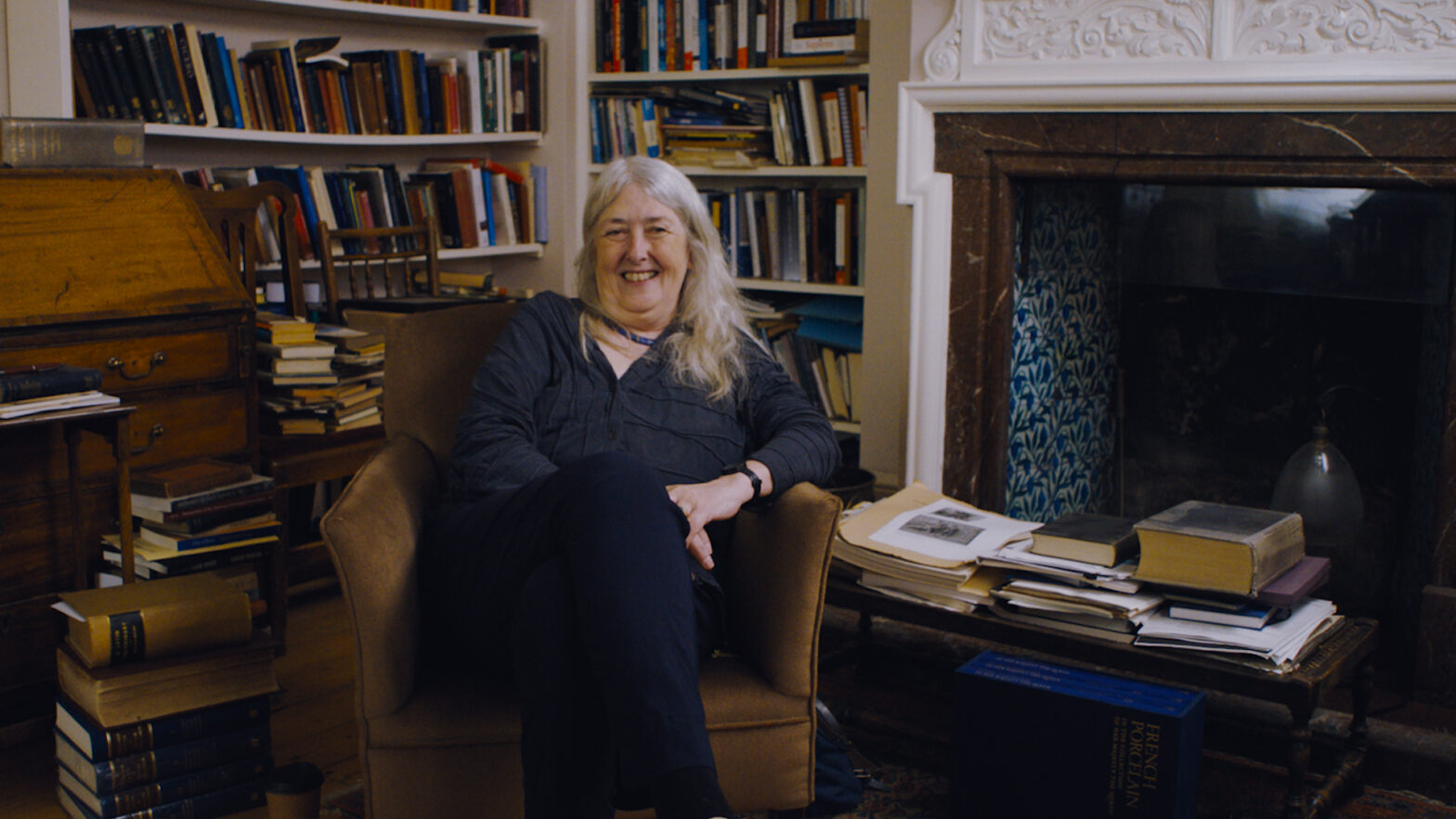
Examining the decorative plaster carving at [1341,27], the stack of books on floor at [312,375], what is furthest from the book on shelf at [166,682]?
the decorative plaster carving at [1341,27]

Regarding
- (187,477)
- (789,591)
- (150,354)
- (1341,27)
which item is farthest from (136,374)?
(1341,27)

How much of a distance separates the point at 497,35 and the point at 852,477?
79.5 inches

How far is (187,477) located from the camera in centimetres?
238

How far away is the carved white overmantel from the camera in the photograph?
2.20 metres

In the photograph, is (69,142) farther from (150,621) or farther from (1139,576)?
(1139,576)

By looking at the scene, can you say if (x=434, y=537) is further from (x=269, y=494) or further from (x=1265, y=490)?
(x=1265, y=490)

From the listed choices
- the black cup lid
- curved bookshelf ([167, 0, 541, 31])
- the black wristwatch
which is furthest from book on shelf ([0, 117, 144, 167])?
the black wristwatch

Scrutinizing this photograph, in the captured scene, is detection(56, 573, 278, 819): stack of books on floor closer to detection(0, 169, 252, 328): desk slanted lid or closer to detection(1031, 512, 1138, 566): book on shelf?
detection(0, 169, 252, 328): desk slanted lid

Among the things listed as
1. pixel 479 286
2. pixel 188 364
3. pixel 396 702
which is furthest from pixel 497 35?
pixel 396 702

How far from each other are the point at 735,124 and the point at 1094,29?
138cm

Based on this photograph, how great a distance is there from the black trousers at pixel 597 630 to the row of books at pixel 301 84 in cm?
173

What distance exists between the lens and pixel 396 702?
1.60 metres

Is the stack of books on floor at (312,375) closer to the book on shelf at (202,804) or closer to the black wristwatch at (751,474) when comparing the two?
the book on shelf at (202,804)

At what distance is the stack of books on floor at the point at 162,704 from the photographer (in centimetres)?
191
